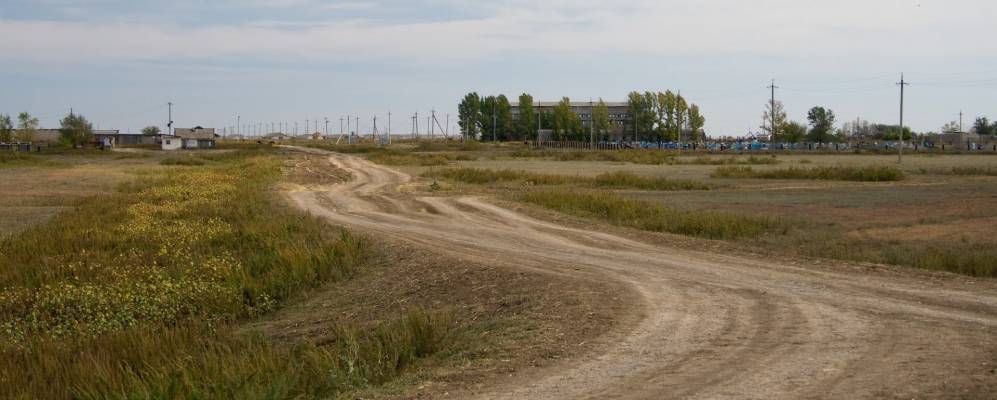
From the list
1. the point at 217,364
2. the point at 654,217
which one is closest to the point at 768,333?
the point at 217,364

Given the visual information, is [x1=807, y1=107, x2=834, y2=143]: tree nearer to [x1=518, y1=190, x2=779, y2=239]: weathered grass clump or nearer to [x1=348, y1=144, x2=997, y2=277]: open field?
[x1=348, y1=144, x2=997, y2=277]: open field

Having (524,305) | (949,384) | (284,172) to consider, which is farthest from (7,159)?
(949,384)

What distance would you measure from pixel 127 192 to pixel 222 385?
36735mm

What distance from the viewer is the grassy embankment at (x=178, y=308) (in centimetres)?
983

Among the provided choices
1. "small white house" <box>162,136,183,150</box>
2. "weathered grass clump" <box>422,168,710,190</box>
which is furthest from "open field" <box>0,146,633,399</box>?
"small white house" <box>162,136,183,150</box>

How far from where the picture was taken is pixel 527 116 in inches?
7520

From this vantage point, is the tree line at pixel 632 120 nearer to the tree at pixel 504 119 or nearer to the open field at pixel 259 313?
the tree at pixel 504 119

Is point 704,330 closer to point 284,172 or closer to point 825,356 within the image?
point 825,356

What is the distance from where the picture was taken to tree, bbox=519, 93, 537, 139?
190 metres

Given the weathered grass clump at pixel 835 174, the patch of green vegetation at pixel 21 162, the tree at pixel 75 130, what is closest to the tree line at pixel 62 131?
the tree at pixel 75 130

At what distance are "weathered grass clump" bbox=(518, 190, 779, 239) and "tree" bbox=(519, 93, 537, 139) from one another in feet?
518

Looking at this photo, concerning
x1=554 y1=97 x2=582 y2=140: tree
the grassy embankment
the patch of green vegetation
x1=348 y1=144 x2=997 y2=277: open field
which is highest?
x1=554 y1=97 x2=582 y2=140: tree

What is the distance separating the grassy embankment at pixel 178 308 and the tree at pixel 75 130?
140 m

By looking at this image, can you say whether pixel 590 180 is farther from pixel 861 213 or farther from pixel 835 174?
pixel 861 213
